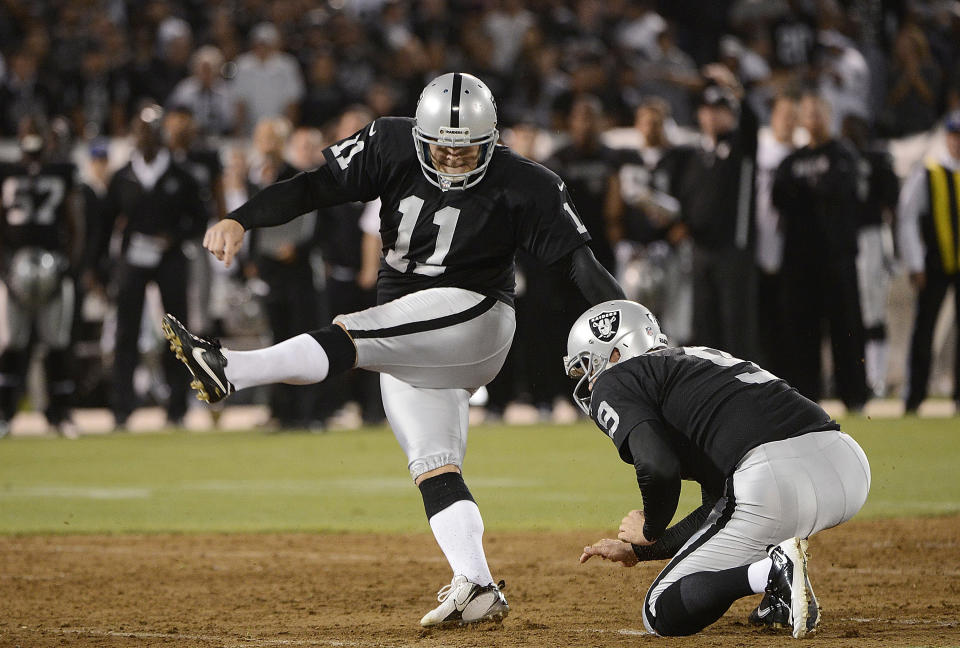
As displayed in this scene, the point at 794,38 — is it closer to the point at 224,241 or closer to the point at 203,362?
the point at 224,241

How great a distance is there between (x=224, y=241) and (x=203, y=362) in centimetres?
60

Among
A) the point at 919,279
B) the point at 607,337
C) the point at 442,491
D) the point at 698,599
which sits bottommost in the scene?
the point at 698,599

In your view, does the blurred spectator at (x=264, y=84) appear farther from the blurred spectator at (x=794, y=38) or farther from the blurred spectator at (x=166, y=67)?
the blurred spectator at (x=794, y=38)

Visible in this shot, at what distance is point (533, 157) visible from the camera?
44.1 feet

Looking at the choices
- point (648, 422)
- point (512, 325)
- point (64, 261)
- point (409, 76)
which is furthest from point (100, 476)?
point (409, 76)

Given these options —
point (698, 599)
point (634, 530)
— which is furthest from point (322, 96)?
point (698, 599)

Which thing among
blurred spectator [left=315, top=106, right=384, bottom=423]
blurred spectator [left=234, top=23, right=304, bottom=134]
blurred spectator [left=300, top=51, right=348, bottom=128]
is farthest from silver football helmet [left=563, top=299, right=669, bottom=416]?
blurred spectator [left=234, top=23, right=304, bottom=134]

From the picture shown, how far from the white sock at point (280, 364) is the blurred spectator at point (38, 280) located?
8.31 m

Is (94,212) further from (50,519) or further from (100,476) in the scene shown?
(50,519)

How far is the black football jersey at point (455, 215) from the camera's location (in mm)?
5504

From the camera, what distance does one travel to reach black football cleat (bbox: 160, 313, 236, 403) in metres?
4.98

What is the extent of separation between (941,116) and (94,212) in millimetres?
9267

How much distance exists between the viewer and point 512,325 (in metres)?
5.74

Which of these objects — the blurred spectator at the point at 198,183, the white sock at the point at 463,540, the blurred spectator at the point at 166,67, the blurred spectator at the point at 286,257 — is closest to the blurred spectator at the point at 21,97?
the blurred spectator at the point at 166,67
